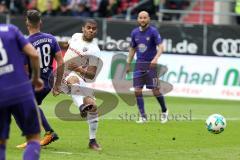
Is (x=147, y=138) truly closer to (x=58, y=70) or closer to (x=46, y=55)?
(x=58, y=70)

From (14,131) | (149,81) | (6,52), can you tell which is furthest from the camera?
(149,81)

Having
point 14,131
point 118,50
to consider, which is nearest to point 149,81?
point 14,131

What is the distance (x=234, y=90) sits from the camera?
904 inches

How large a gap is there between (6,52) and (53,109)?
1063cm

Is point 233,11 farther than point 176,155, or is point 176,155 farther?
point 233,11

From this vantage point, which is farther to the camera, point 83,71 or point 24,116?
point 83,71

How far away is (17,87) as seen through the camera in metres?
8.86

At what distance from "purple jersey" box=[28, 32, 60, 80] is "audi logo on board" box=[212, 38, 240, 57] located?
14.7 m

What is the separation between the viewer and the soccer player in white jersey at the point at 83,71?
1275 cm

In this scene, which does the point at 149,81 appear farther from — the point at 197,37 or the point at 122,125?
the point at 197,37

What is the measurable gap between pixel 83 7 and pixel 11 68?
2192 centimetres

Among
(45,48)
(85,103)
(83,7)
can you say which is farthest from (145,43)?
(83,7)

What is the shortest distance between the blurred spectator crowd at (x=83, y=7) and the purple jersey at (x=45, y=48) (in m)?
17.6

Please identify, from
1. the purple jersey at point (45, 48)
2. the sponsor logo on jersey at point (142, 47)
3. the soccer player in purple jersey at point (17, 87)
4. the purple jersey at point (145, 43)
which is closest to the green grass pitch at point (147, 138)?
the purple jersey at point (45, 48)
